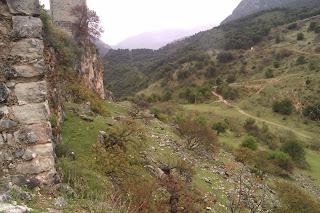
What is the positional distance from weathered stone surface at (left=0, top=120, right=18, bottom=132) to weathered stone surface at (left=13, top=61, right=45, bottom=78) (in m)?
0.98

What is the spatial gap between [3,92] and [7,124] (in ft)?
2.16

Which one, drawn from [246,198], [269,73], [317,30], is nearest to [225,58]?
[269,73]

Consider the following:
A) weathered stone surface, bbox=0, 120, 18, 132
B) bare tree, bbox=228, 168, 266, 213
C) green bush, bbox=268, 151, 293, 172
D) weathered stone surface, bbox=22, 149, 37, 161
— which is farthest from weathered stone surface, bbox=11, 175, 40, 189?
green bush, bbox=268, 151, 293, 172

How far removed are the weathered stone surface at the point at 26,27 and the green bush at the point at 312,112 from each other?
47.2 metres

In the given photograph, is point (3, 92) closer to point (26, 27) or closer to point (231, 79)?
point (26, 27)

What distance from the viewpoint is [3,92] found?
28.7 ft

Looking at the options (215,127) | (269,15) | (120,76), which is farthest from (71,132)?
(269,15)

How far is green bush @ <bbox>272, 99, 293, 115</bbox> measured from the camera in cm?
5294

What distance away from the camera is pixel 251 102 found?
57.1 metres

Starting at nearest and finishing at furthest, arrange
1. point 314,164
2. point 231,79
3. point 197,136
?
1. point 197,136
2. point 314,164
3. point 231,79

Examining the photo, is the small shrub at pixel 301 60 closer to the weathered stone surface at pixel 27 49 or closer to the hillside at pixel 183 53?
the hillside at pixel 183 53

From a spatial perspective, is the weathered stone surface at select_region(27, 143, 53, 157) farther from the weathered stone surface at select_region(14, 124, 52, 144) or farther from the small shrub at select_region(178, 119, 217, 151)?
the small shrub at select_region(178, 119, 217, 151)

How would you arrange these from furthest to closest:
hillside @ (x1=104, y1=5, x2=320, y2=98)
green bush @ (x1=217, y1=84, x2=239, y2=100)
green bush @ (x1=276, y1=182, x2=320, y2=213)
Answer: hillside @ (x1=104, y1=5, x2=320, y2=98)
green bush @ (x1=217, y1=84, x2=239, y2=100)
green bush @ (x1=276, y1=182, x2=320, y2=213)

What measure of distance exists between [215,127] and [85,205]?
33060 millimetres
